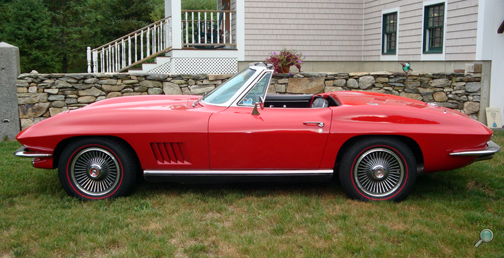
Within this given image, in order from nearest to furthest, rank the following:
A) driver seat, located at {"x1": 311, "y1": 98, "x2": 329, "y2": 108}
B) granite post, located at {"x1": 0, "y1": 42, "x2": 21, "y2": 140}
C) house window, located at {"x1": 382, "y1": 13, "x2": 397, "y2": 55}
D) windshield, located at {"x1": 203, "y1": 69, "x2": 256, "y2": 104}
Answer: windshield, located at {"x1": 203, "y1": 69, "x2": 256, "y2": 104} < driver seat, located at {"x1": 311, "y1": 98, "x2": 329, "y2": 108} < granite post, located at {"x1": 0, "y1": 42, "x2": 21, "y2": 140} < house window, located at {"x1": 382, "y1": 13, "x2": 397, "y2": 55}

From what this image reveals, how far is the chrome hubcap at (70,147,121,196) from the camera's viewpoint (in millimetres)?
4609

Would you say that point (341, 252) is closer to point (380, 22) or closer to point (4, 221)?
point (4, 221)

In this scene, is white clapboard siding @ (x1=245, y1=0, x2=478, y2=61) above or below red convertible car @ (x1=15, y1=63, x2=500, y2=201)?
above

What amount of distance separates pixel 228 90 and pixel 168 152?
0.96 m

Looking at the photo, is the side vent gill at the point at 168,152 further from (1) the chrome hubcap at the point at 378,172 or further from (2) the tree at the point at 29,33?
(2) the tree at the point at 29,33

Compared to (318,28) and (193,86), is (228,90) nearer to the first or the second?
(193,86)

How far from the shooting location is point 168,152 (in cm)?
464

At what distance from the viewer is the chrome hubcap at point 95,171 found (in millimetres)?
4609


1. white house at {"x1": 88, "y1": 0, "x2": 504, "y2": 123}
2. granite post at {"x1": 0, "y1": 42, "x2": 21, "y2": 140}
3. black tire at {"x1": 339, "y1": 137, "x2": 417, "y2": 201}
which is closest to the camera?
black tire at {"x1": 339, "y1": 137, "x2": 417, "y2": 201}

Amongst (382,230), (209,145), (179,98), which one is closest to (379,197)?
(382,230)

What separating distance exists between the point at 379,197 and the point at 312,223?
924 millimetres

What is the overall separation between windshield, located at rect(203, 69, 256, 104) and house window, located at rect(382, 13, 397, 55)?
903 cm

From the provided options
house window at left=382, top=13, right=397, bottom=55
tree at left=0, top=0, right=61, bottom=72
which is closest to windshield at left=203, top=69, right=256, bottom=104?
house window at left=382, top=13, right=397, bottom=55

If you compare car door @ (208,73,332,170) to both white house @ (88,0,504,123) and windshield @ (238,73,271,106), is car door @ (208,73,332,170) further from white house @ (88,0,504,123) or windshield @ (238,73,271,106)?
white house @ (88,0,504,123)
